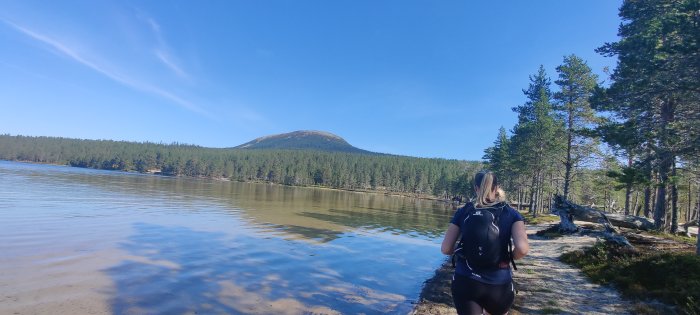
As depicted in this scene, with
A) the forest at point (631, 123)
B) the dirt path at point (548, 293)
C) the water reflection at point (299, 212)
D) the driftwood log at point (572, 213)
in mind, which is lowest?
the water reflection at point (299, 212)

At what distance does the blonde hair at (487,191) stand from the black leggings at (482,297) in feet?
3.01

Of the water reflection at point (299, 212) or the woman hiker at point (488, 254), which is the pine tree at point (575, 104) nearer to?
the water reflection at point (299, 212)

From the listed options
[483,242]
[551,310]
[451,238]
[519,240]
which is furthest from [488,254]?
[551,310]

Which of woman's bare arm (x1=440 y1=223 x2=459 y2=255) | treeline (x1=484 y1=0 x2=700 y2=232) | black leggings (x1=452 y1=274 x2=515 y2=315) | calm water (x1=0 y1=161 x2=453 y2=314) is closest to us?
black leggings (x1=452 y1=274 x2=515 y2=315)

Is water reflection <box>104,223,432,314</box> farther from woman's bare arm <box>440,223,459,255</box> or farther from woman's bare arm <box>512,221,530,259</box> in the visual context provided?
woman's bare arm <box>512,221,530,259</box>

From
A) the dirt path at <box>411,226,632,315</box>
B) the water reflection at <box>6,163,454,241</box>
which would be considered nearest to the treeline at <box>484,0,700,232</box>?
the dirt path at <box>411,226,632,315</box>

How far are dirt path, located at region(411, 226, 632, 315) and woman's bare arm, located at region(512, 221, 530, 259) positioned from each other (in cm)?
639

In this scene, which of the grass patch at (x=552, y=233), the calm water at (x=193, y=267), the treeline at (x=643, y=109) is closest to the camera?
the calm water at (x=193, y=267)

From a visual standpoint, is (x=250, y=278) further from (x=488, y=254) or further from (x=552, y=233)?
(x=552, y=233)

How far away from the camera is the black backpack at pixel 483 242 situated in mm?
4359

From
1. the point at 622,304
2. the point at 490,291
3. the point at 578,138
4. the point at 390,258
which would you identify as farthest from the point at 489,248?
the point at 578,138

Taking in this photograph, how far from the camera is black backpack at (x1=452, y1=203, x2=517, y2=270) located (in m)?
4.36

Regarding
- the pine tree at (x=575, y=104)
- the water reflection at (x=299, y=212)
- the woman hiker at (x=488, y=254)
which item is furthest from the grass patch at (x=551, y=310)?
the pine tree at (x=575, y=104)

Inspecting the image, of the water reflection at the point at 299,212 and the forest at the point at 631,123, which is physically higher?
the forest at the point at 631,123
